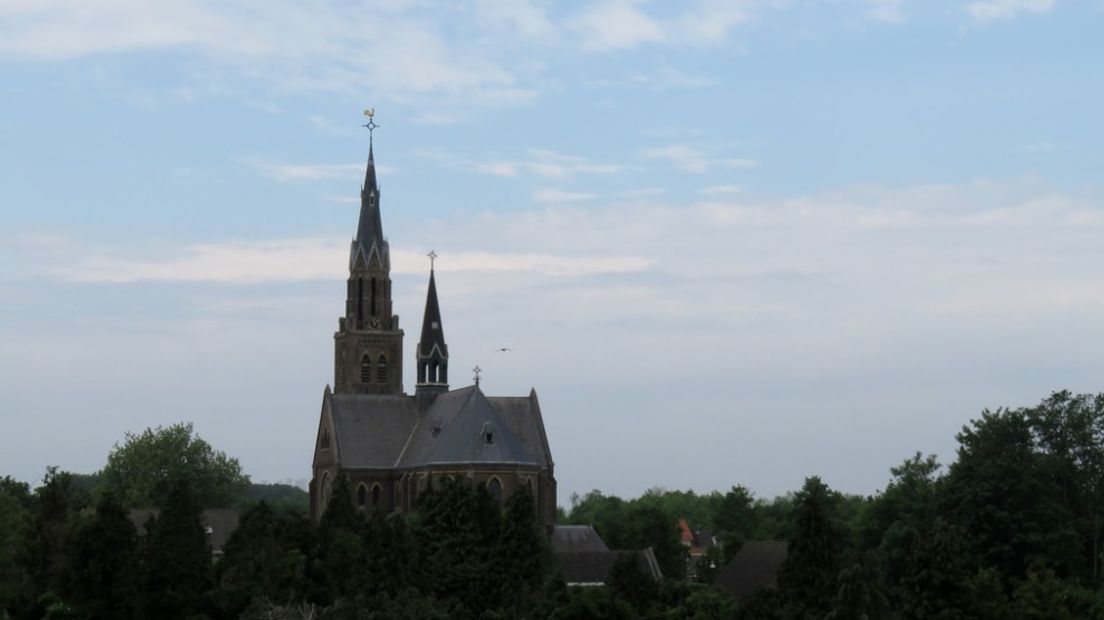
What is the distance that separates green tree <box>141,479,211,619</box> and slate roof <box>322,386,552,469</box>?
1842 inches

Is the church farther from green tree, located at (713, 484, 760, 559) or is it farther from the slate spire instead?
green tree, located at (713, 484, 760, 559)

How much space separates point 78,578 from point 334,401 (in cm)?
5609

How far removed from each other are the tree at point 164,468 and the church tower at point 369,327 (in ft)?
77.4

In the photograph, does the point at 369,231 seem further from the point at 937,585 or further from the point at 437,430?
the point at 937,585

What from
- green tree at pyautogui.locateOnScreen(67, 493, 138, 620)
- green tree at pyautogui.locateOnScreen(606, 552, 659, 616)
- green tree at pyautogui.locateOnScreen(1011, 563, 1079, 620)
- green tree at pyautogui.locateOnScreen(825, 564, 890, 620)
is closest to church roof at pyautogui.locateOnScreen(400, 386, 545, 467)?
green tree at pyautogui.locateOnScreen(67, 493, 138, 620)

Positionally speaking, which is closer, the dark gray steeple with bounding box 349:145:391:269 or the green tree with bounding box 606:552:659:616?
the green tree with bounding box 606:552:659:616

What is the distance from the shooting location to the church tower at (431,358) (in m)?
128

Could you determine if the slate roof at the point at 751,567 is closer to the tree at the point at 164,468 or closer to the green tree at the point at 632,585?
the green tree at the point at 632,585

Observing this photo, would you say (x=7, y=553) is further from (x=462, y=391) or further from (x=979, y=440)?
(x=462, y=391)

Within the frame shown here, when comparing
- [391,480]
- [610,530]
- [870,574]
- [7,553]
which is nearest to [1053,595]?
[870,574]

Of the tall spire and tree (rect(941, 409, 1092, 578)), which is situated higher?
the tall spire

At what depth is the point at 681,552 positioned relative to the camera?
430 ft

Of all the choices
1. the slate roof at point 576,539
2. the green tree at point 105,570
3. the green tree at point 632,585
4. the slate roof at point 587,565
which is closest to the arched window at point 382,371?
the slate roof at point 576,539

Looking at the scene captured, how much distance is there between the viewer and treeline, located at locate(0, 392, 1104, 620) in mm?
58469
